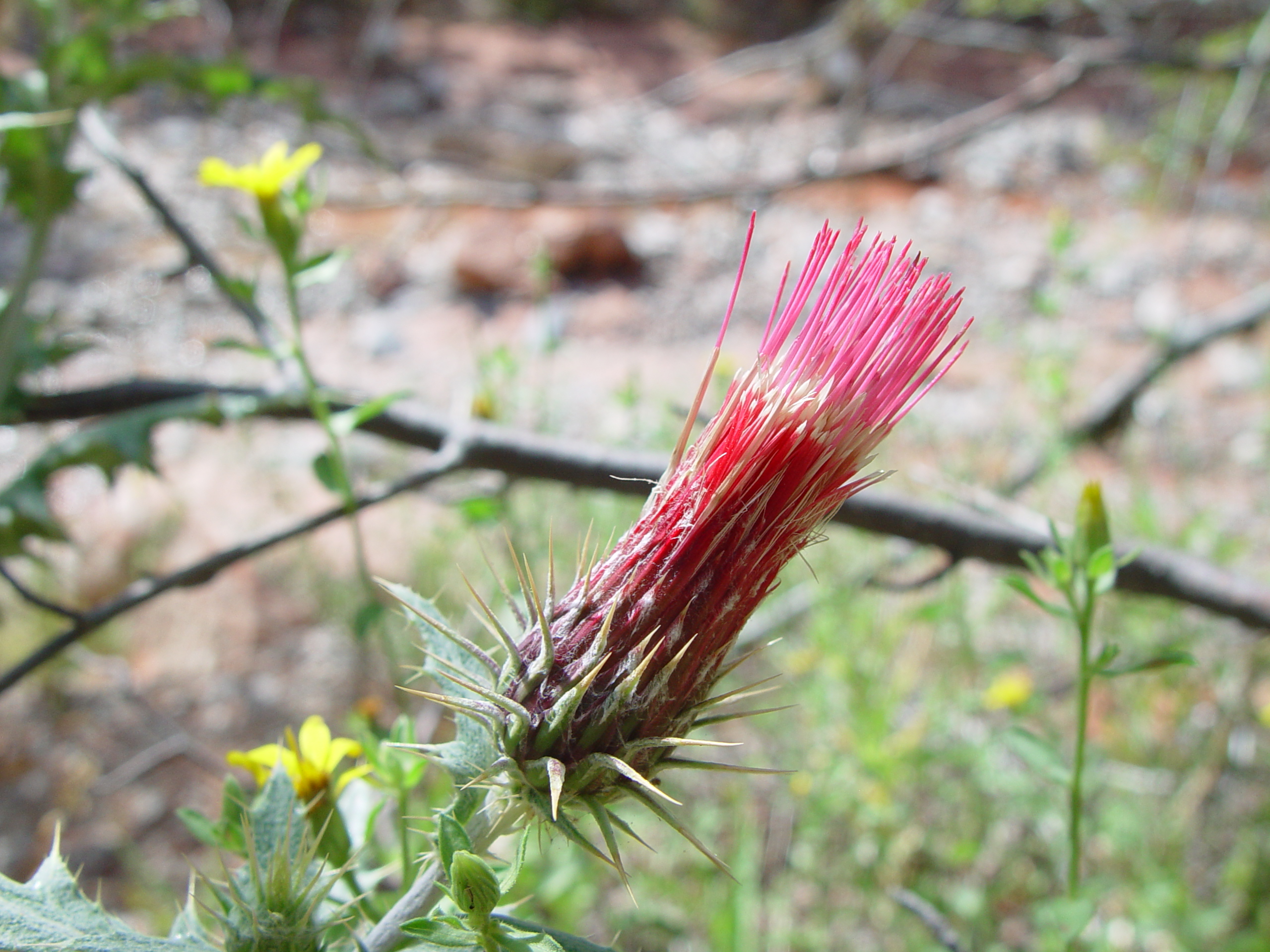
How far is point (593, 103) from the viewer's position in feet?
33.1

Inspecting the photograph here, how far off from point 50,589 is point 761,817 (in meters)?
2.69

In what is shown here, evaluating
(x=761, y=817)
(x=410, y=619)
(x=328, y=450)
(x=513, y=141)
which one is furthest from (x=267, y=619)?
(x=513, y=141)

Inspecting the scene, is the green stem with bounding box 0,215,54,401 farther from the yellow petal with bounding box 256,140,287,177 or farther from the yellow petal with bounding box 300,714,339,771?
the yellow petal with bounding box 300,714,339,771

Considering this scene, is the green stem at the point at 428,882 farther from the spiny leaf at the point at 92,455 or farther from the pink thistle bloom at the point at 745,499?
the spiny leaf at the point at 92,455

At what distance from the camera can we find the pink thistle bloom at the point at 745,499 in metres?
0.69

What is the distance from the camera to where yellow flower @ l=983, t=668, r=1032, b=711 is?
1.92 meters

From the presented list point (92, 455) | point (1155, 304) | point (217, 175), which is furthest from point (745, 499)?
point (1155, 304)

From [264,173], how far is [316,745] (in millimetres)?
681

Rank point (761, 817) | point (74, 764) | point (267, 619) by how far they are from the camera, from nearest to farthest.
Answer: point (761, 817) → point (74, 764) → point (267, 619)

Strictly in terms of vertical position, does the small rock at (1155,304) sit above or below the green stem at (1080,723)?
above

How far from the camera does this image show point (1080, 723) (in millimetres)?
917

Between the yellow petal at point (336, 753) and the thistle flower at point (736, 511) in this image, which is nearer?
the thistle flower at point (736, 511)

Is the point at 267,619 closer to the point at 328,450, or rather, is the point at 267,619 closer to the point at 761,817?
the point at 761,817

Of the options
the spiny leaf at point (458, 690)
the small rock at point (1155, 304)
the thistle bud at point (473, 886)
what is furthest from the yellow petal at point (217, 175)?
the small rock at point (1155, 304)
